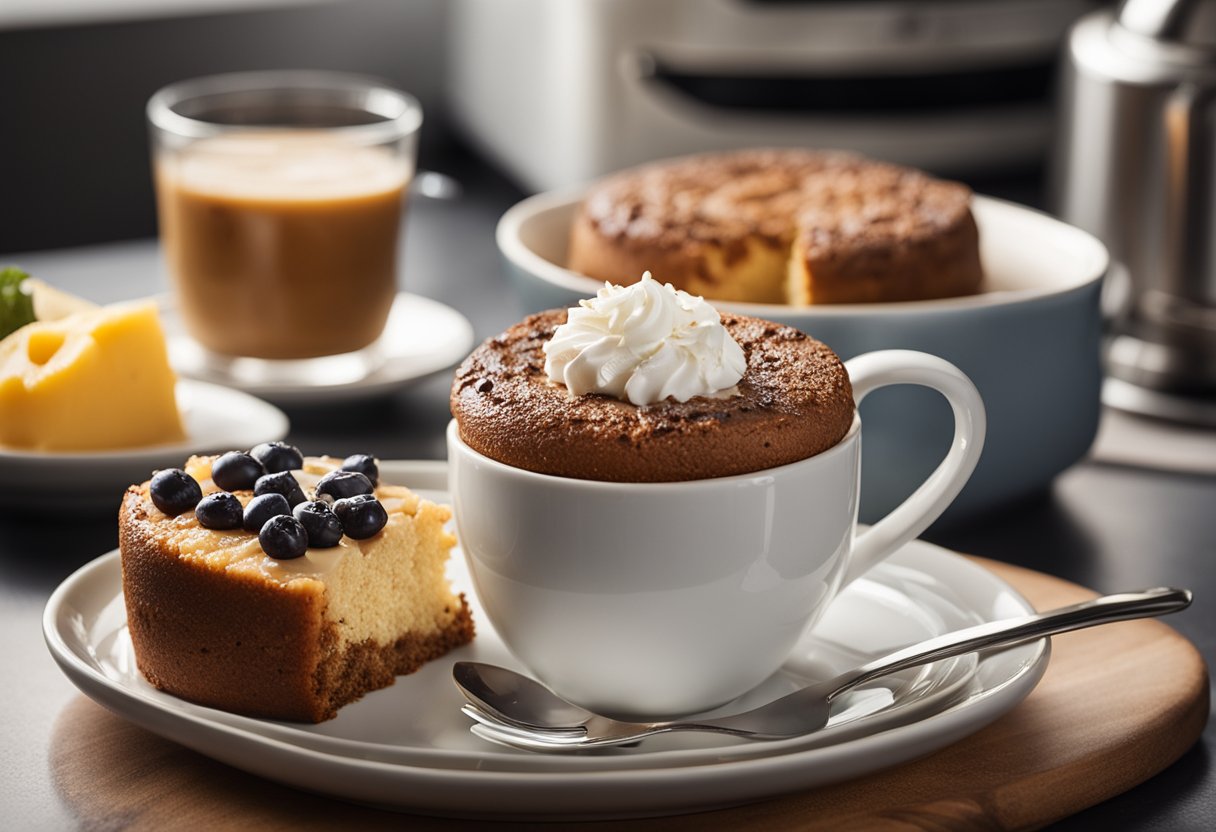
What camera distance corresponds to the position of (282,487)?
0.99 meters

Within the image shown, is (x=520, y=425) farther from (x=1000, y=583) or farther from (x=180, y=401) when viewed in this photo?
(x=180, y=401)

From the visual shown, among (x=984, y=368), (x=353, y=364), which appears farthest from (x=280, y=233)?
(x=984, y=368)

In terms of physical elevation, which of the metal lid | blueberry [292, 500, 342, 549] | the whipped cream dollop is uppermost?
the metal lid

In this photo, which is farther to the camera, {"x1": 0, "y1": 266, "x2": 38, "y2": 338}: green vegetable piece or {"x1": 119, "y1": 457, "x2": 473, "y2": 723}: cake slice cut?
{"x1": 0, "y1": 266, "x2": 38, "y2": 338}: green vegetable piece

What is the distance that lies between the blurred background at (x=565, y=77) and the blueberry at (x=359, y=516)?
1.19 meters

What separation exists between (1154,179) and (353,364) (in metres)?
0.87

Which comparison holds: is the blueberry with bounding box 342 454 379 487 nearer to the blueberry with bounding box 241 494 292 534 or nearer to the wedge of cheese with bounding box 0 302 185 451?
the blueberry with bounding box 241 494 292 534

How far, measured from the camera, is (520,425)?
2.97 feet

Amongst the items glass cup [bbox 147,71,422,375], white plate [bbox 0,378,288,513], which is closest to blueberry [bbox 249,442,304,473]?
white plate [bbox 0,378,288,513]

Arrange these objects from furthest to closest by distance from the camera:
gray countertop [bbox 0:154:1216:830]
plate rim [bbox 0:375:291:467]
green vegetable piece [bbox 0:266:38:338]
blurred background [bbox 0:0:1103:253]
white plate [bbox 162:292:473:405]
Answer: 1. blurred background [bbox 0:0:1103:253]
2. white plate [bbox 162:292:473:405]
3. green vegetable piece [bbox 0:266:38:338]
4. plate rim [bbox 0:375:291:467]
5. gray countertop [bbox 0:154:1216:830]

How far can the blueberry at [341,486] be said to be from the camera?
101 cm

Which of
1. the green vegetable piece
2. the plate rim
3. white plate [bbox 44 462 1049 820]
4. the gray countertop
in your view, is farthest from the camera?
the green vegetable piece

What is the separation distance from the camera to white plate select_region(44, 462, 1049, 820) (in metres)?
0.81

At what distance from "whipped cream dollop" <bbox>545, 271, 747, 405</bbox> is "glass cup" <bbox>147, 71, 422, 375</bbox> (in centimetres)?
72
